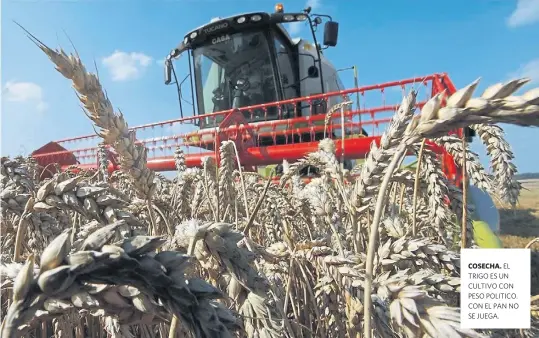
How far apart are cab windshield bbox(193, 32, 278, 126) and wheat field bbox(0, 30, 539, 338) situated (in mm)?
5200

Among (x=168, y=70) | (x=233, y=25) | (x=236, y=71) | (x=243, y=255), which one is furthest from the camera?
(x=236, y=71)

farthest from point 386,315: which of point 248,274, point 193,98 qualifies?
point 193,98

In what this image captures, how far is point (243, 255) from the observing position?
0.65 metres

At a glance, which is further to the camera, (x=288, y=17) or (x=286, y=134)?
(x=288, y=17)

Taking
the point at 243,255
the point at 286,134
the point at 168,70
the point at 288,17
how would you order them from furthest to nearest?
the point at 168,70
the point at 288,17
the point at 286,134
the point at 243,255

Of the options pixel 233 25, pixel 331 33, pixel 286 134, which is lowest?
pixel 286 134

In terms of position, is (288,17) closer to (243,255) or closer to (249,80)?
(249,80)

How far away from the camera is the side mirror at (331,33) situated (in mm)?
5584

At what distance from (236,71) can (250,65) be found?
0.29m

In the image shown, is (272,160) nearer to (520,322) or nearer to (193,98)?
(193,98)

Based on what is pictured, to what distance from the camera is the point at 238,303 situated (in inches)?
29.0

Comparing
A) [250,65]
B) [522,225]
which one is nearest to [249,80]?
[250,65]

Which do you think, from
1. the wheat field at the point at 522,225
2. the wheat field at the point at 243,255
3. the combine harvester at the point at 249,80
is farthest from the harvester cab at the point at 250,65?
the wheat field at the point at 243,255

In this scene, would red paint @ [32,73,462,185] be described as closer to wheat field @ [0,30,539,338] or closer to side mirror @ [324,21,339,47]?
side mirror @ [324,21,339,47]
